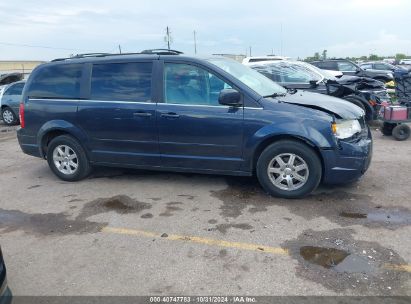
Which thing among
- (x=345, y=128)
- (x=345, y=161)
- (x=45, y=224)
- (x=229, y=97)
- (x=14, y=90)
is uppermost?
(x=229, y=97)

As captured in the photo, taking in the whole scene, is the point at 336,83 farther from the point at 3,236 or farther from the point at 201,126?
the point at 3,236

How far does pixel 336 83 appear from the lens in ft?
33.4

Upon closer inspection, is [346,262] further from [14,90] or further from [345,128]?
[14,90]

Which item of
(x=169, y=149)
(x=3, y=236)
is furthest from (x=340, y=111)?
(x=3, y=236)

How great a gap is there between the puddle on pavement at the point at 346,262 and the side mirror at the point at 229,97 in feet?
5.89

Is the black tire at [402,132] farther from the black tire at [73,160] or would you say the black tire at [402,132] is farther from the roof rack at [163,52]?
the black tire at [73,160]

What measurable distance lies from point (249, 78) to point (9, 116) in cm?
1136

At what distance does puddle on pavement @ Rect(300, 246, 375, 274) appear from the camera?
347cm

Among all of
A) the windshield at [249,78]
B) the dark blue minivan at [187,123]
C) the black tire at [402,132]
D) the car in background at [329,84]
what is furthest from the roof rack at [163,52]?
the black tire at [402,132]

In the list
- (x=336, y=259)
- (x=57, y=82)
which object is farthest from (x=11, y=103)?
(x=336, y=259)

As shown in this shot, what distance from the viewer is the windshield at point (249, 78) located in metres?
5.41

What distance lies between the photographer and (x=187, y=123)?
536 cm

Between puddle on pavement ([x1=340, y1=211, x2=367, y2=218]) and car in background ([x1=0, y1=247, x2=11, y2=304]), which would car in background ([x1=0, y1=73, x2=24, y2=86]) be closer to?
puddle on pavement ([x1=340, y1=211, x2=367, y2=218])

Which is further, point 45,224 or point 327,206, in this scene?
point 327,206
